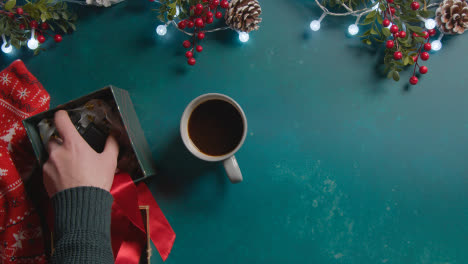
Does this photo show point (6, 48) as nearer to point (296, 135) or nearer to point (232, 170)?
point (232, 170)

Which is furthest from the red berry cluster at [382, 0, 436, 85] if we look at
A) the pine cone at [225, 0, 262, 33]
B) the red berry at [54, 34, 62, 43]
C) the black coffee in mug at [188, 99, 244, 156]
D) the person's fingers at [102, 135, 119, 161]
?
the red berry at [54, 34, 62, 43]

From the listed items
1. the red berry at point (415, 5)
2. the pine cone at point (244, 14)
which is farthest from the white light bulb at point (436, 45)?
the pine cone at point (244, 14)

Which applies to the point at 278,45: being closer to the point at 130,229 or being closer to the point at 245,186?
the point at 245,186

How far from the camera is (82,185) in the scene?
59 cm

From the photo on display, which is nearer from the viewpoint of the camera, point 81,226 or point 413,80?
point 81,226

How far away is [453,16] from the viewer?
734 millimetres

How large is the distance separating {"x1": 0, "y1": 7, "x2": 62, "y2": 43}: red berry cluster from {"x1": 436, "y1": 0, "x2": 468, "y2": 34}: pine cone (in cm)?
90

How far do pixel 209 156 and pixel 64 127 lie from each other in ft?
0.95

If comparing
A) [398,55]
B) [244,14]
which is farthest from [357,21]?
[244,14]

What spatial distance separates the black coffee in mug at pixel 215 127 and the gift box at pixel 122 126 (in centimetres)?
12

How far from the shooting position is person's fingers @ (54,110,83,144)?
589 mm

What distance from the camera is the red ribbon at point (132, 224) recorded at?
2.17ft

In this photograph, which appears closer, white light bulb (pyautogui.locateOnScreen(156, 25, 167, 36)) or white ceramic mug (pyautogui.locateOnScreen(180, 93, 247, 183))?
white ceramic mug (pyautogui.locateOnScreen(180, 93, 247, 183))

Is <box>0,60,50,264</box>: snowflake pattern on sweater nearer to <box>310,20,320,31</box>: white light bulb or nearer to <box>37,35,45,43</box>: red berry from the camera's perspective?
<box>37,35,45,43</box>: red berry
